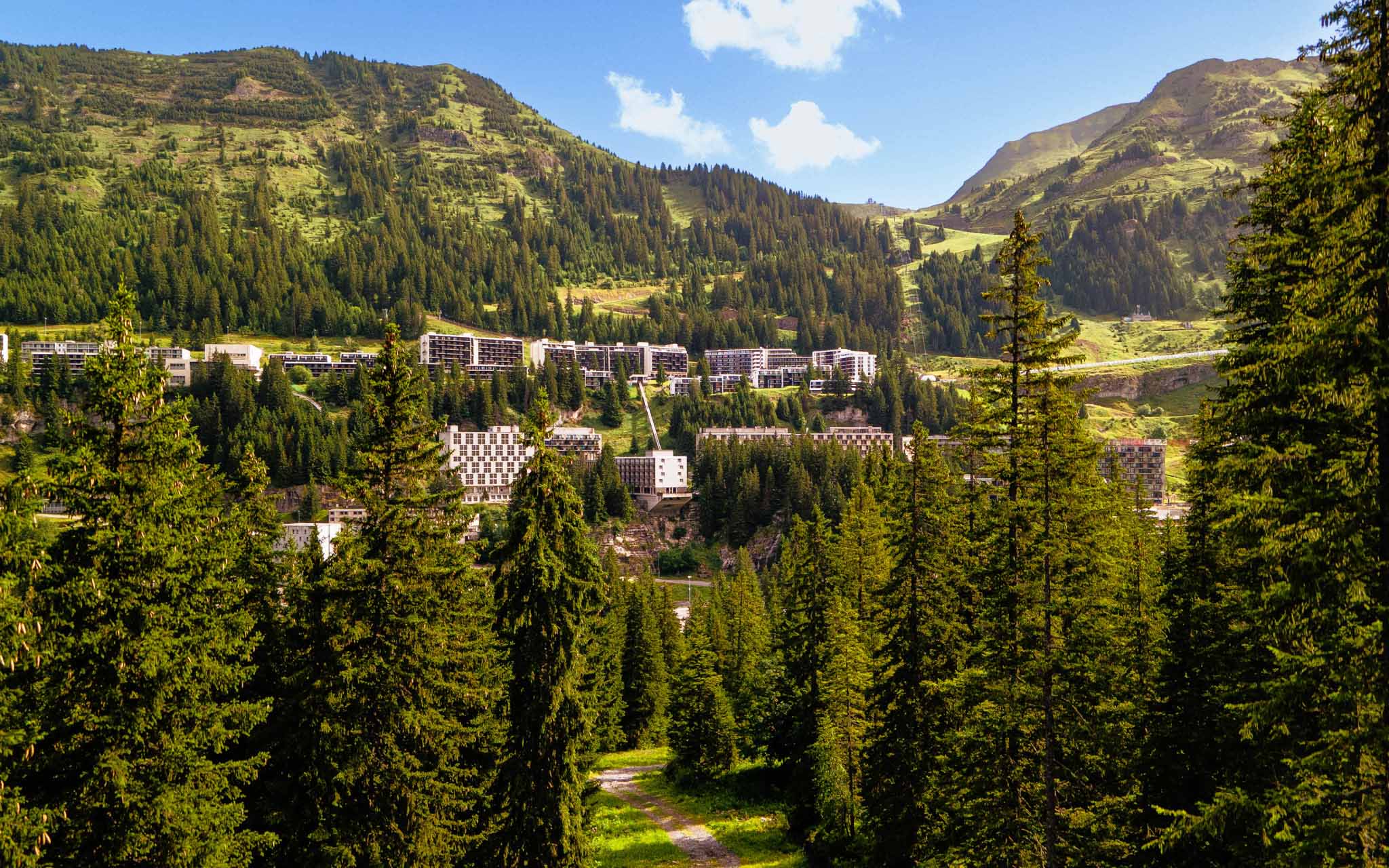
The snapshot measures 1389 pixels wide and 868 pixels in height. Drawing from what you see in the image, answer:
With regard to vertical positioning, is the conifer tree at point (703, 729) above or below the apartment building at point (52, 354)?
below

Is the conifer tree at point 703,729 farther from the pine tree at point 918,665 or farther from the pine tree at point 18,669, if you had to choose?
the pine tree at point 18,669

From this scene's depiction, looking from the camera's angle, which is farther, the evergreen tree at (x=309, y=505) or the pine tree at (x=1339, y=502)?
the evergreen tree at (x=309, y=505)

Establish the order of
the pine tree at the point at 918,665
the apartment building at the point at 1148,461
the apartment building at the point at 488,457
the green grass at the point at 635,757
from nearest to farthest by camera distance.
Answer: the pine tree at the point at 918,665
the green grass at the point at 635,757
the apartment building at the point at 1148,461
the apartment building at the point at 488,457

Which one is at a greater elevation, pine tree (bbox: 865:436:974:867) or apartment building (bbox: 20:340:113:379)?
apartment building (bbox: 20:340:113:379)

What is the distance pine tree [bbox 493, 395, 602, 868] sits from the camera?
80.0 ft

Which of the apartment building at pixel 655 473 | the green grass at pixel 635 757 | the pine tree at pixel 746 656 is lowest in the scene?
the green grass at pixel 635 757

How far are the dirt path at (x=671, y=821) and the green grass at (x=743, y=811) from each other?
0.58 m

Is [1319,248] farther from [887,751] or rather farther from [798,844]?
[798,844]

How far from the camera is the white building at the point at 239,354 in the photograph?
19062 cm

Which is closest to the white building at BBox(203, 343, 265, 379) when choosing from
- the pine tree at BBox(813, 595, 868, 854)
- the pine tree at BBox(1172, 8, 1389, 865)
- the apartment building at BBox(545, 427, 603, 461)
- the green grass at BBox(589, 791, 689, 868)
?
the apartment building at BBox(545, 427, 603, 461)

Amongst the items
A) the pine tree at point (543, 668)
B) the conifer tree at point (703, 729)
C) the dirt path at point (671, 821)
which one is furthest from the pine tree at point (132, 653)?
the conifer tree at point (703, 729)

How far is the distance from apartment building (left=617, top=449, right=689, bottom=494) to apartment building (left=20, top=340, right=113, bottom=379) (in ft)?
358

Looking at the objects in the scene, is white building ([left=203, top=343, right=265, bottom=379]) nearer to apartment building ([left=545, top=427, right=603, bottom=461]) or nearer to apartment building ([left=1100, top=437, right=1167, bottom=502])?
apartment building ([left=545, top=427, right=603, bottom=461])

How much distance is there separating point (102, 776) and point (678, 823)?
4038cm
